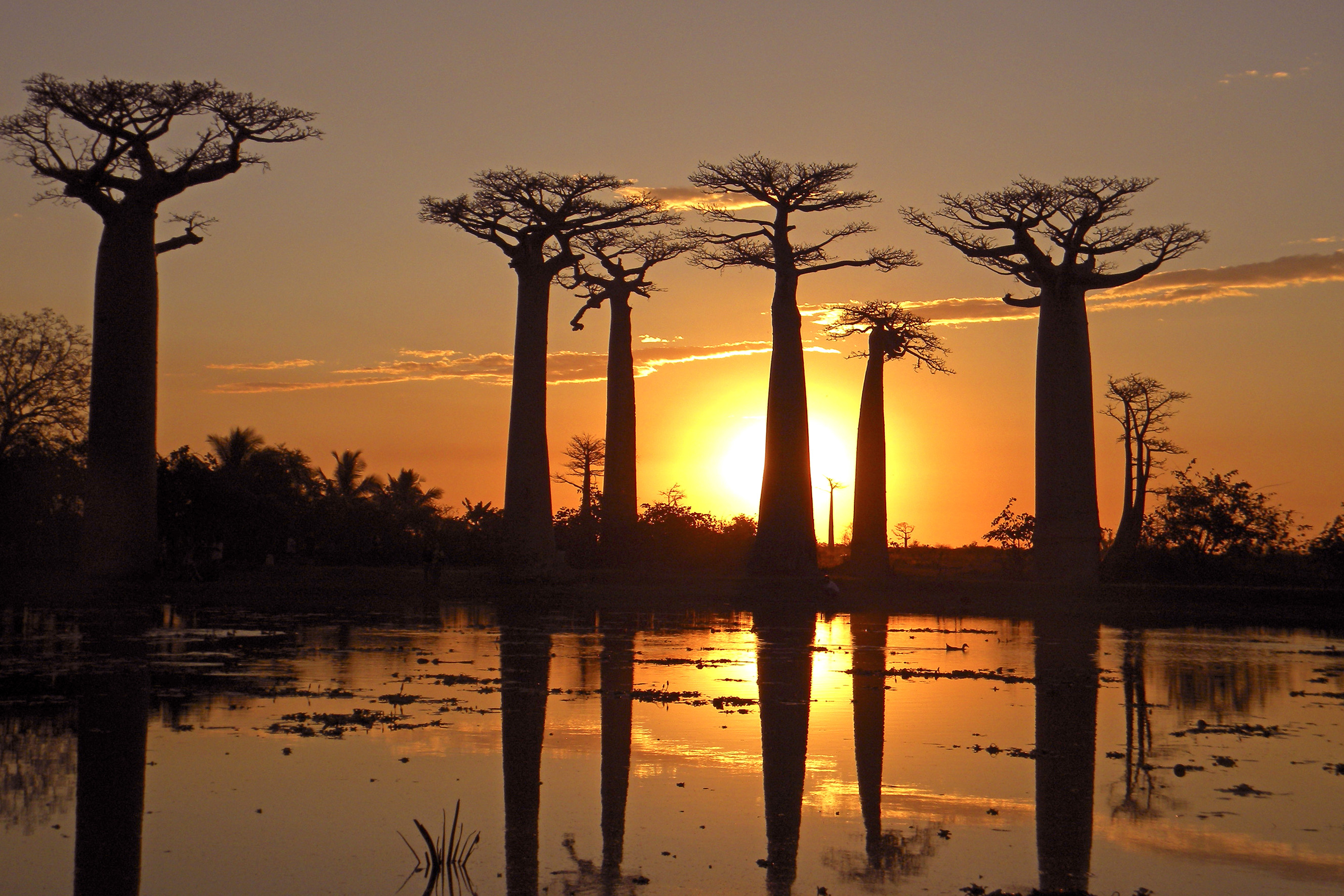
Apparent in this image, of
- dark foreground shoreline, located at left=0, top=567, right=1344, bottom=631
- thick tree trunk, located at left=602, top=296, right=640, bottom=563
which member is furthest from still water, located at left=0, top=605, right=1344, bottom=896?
thick tree trunk, located at left=602, top=296, right=640, bottom=563

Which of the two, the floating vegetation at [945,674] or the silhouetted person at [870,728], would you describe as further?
the floating vegetation at [945,674]

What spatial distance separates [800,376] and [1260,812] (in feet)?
91.7

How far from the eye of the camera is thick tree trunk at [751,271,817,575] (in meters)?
33.2

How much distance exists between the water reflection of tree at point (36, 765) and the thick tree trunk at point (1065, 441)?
2506 cm

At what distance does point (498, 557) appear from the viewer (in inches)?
1155

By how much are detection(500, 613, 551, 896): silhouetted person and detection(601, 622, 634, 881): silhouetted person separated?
34 cm

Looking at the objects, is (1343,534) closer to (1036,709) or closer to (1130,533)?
(1130,533)

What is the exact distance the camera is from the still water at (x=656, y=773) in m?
5.42

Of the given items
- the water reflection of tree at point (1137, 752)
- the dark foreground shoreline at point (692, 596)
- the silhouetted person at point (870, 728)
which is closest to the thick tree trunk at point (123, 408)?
the dark foreground shoreline at point (692, 596)

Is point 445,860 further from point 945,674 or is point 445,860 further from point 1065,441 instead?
point 1065,441

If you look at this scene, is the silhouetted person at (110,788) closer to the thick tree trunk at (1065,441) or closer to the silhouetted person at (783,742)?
the silhouetted person at (783,742)

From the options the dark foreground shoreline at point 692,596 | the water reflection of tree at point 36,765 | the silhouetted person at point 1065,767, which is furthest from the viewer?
the dark foreground shoreline at point 692,596

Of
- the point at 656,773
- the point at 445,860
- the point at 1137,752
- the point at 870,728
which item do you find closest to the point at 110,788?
the point at 445,860

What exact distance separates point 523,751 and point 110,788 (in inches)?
96.5
